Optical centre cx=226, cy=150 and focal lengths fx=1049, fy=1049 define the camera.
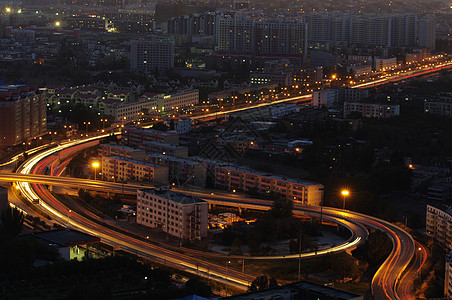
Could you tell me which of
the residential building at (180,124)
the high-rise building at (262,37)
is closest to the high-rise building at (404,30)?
the high-rise building at (262,37)

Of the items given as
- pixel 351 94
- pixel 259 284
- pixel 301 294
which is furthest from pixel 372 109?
pixel 301 294

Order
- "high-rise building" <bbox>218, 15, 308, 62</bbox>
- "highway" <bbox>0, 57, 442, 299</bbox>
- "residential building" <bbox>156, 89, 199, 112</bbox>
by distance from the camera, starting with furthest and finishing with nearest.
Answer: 1. "high-rise building" <bbox>218, 15, 308, 62</bbox>
2. "residential building" <bbox>156, 89, 199, 112</bbox>
3. "highway" <bbox>0, 57, 442, 299</bbox>

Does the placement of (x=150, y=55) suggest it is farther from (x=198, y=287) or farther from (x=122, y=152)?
(x=198, y=287)

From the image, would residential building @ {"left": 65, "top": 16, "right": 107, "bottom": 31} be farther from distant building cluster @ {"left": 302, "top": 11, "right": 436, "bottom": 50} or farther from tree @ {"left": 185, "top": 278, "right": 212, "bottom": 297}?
tree @ {"left": 185, "top": 278, "right": 212, "bottom": 297}

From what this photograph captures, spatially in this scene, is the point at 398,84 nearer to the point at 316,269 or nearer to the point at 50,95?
the point at 50,95

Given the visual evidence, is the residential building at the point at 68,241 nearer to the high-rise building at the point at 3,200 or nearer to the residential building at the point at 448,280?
the high-rise building at the point at 3,200

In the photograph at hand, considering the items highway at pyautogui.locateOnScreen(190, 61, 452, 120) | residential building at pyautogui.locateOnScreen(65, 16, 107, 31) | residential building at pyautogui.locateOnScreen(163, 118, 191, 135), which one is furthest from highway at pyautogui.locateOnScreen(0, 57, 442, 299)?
residential building at pyautogui.locateOnScreen(65, 16, 107, 31)

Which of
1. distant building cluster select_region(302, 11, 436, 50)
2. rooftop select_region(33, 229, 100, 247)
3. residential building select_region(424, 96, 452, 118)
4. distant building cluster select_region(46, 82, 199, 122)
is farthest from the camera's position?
distant building cluster select_region(302, 11, 436, 50)
